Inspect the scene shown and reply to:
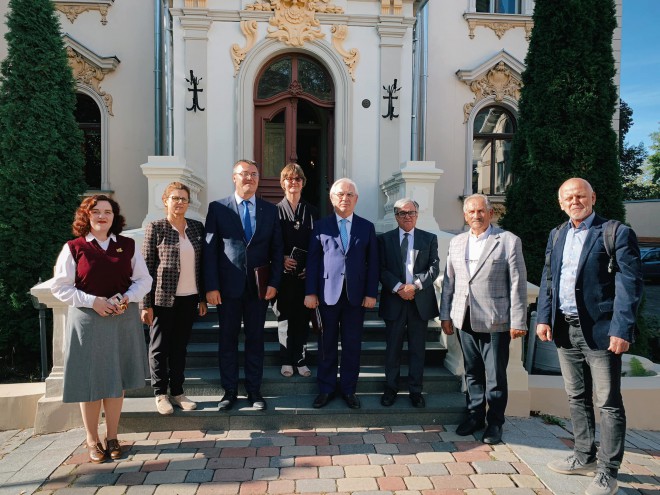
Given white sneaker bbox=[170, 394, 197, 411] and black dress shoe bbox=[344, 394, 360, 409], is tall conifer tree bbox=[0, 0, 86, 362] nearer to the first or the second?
white sneaker bbox=[170, 394, 197, 411]

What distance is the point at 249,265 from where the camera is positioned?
13.1 ft

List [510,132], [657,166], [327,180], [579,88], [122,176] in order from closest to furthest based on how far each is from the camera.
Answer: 1. [579,88]
2. [327,180]
3. [122,176]
4. [510,132]
5. [657,166]

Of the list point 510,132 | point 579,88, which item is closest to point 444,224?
point 510,132

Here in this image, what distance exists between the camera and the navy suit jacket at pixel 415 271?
4078mm

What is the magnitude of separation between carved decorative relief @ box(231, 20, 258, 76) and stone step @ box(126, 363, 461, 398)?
5048 millimetres

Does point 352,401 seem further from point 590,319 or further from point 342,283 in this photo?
point 590,319

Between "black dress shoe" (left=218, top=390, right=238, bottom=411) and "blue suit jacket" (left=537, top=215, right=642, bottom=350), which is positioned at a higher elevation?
"blue suit jacket" (left=537, top=215, right=642, bottom=350)

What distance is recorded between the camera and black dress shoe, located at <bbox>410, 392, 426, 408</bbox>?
13.7 ft

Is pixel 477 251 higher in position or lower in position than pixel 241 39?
lower

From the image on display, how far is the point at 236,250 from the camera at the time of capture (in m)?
3.96

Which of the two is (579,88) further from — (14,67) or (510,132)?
(14,67)

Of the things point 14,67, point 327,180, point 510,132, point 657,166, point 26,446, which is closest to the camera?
point 26,446

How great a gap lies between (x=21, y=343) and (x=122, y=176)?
3609 mm

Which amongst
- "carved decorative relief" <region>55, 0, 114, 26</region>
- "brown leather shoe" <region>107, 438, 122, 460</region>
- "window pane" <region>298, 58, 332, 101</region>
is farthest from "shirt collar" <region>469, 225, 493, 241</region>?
"carved decorative relief" <region>55, 0, 114, 26</region>
